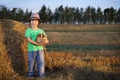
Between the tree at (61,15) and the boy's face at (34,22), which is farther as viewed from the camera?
the tree at (61,15)

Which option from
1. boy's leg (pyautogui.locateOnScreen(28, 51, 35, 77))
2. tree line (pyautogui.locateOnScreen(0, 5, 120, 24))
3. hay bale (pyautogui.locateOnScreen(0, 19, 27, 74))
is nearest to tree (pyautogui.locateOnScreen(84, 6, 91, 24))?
tree line (pyautogui.locateOnScreen(0, 5, 120, 24))

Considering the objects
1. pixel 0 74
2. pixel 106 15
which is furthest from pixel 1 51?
pixel 106 15

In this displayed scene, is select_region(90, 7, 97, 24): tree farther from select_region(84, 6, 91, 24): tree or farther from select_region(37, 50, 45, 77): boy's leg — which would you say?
select_region(37, 50, 45, 77): boy's leg

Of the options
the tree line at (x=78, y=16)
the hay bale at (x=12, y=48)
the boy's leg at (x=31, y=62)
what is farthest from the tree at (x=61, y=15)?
the boy's leg at (x=31, y=62)

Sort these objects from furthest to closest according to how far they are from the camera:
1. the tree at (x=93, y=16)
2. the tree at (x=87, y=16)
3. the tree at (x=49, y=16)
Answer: the tree at (x=93, y=16)
the tree at (x=87, y=16)
the tree at (x=49, y=16)

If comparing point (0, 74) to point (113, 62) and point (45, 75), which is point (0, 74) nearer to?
point (45, 75)

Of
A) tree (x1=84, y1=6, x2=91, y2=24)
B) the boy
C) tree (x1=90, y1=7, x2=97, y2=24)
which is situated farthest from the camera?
tree (x1=90, y1=7, x2=97, y2=24)

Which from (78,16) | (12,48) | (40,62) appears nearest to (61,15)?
(78,16)

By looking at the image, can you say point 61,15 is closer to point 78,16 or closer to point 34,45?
point 78,16

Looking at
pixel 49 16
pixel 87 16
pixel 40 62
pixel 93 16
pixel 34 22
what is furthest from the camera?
pixel 93 16

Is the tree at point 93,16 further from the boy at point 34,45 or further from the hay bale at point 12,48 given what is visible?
the boy at point 34,45

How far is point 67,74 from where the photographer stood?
376 inches

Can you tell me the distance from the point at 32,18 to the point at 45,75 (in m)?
1.60

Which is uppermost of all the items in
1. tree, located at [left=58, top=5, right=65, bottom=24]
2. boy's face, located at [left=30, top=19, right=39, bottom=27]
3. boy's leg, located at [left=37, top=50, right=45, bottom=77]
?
tree, located at [left=58, top=5, right=65, bottom=24]
